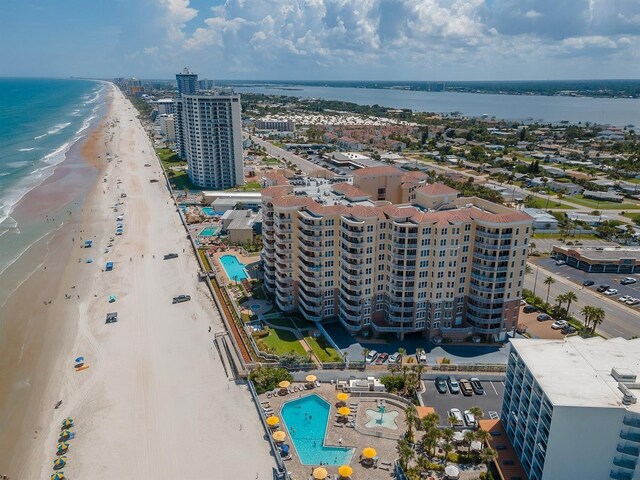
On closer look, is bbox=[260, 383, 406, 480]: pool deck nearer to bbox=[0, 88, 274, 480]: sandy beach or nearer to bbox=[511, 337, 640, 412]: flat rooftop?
bbox=[0, 88, 274, 480]: sandy beach

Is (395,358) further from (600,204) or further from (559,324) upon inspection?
(600,204)

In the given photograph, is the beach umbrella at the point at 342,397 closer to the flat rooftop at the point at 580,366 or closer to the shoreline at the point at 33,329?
the flat rooftop at the point at 580,366

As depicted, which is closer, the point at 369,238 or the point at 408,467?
the point at 408,467

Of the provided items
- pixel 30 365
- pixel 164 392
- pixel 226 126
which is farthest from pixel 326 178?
pixel 226 126

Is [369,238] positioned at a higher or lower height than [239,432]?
higher

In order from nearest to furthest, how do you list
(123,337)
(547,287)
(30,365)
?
(30,365)
(123,337)
(547,287)

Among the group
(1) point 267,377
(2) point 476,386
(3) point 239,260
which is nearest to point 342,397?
(1) point 267,377

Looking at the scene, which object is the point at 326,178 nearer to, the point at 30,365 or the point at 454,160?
the point at 30,365
